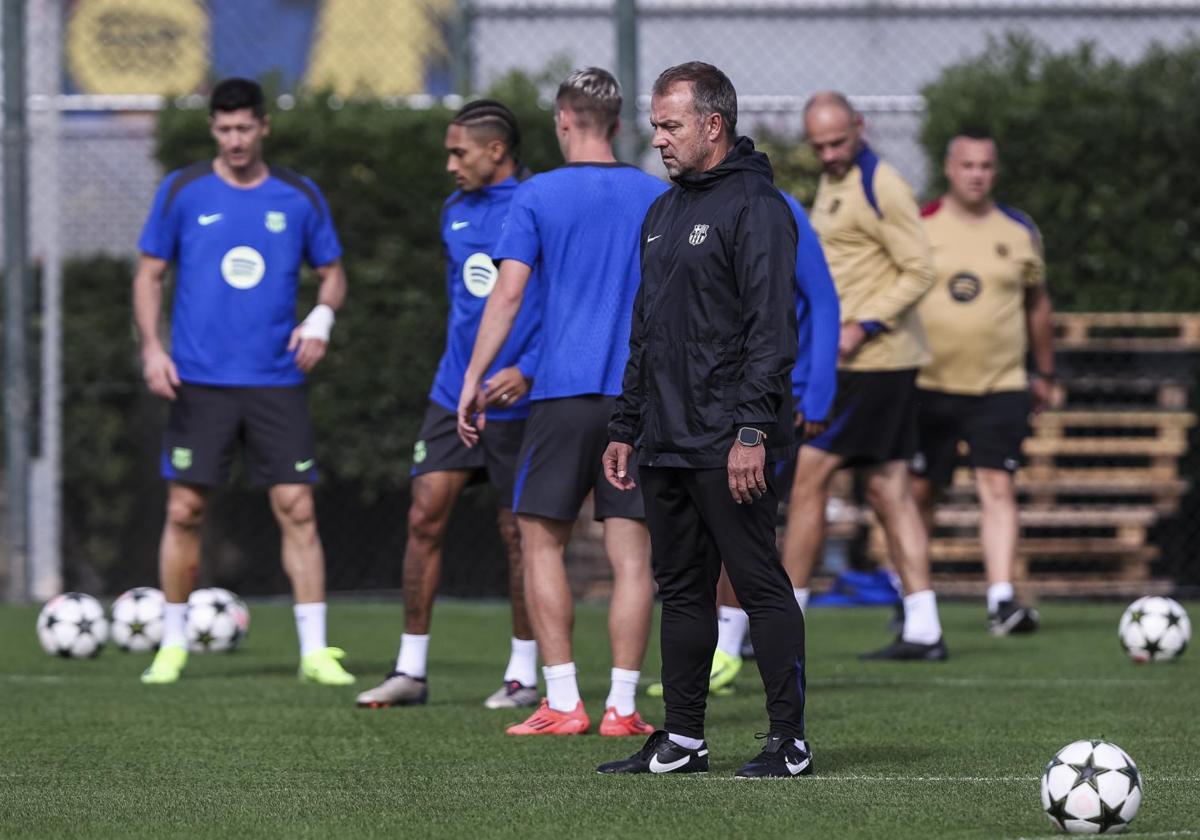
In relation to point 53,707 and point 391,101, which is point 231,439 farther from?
point 391,101

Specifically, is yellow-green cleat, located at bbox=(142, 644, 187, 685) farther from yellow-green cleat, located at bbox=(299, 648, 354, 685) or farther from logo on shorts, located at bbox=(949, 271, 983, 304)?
logo on shorts, located at bbox=(949, 271, 983, 304)

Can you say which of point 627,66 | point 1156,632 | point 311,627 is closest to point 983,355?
point 1156,632

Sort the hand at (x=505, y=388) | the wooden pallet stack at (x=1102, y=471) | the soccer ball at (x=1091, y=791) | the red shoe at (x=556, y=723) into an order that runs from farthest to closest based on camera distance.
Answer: the wooden pallet stack at (x=1102, y=471) → the hand at (x=505, y=388) → the red shoe at (x=556, y=723) → the soccer ball at (x=1091, y=791)

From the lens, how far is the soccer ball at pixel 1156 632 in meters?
8.92

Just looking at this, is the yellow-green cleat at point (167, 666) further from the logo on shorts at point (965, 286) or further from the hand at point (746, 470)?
the logo on shorts at point (965, 286)

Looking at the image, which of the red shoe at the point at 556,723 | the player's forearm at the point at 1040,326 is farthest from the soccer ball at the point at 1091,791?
the player's forearm at the point at 1040,326

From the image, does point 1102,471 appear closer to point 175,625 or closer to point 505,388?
point 175,625

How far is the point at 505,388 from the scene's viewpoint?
692cm

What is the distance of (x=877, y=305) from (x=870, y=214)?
0.40 metres

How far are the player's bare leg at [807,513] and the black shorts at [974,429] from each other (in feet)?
5.26

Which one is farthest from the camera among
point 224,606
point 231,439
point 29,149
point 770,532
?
point 29,149

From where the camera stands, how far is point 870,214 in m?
8.99

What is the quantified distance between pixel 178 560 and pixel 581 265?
111 inches

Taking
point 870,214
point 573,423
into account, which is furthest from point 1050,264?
point 573,423
